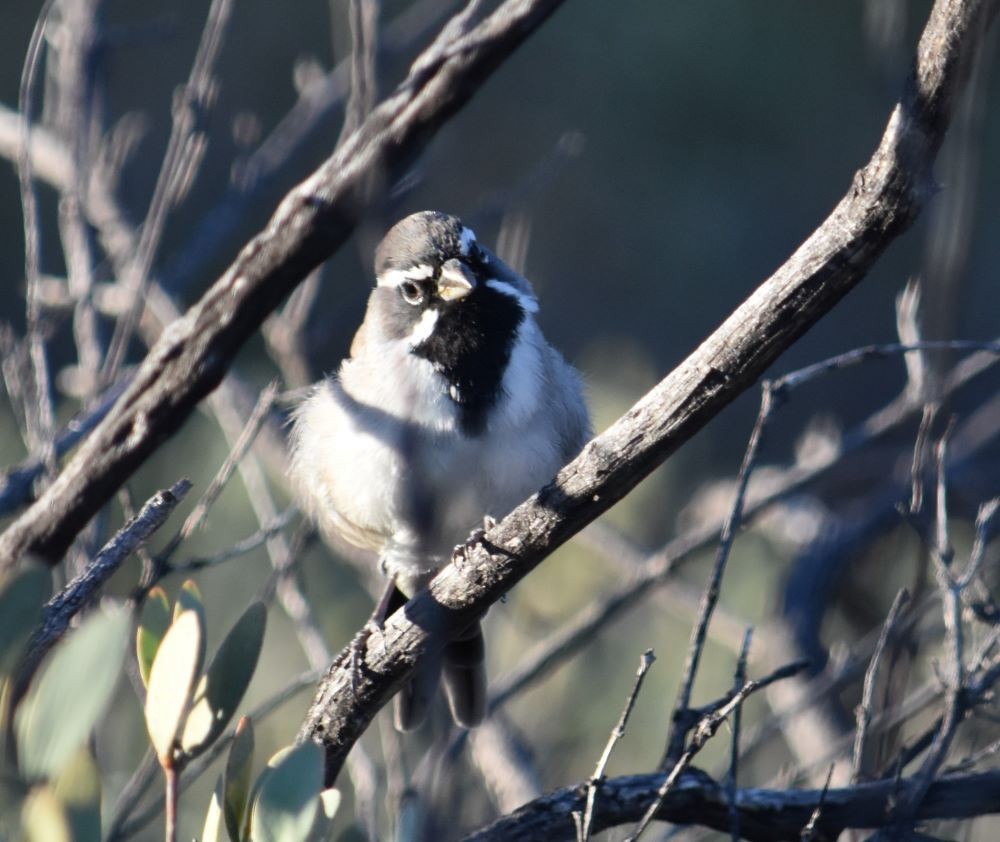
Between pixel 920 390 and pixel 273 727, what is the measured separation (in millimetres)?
2656

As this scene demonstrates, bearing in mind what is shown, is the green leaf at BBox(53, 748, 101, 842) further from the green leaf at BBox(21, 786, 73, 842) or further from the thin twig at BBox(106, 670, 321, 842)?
the thin twig at BBox(106, 670, 321, 842)

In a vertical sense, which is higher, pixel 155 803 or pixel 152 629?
pixel 155 803

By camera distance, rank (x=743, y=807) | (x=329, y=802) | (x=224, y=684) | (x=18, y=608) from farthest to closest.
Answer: (x=743, y=807) < (x=224, y=684) < (x=329, y=802) < (x=18, y=608)

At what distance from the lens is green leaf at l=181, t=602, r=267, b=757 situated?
79.2 inches

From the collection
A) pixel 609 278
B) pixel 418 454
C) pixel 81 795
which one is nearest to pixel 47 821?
pixel 81 795

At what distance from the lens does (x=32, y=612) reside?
72.0 inches

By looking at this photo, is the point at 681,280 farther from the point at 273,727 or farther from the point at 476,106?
the point at 273,727

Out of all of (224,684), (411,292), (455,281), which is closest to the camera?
(224,684)

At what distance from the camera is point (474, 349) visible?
10.8 feet

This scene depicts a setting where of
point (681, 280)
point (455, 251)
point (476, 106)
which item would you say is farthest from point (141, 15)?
point (455, 251)

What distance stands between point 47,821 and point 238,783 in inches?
13.3

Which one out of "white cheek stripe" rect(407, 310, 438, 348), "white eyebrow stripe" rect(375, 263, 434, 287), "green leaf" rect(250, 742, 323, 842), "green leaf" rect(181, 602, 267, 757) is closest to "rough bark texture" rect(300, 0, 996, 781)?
"green leaf" rect(181, 602, 267, 757)

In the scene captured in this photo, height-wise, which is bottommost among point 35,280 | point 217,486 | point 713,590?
point 713,590

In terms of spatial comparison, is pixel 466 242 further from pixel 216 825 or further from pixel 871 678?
pixel 216 825
